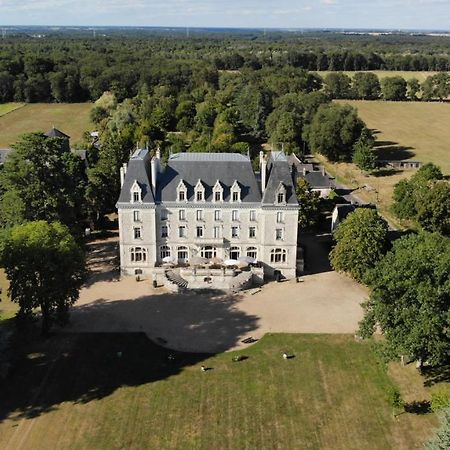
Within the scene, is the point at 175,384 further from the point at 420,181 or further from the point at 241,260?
the point at 420,181

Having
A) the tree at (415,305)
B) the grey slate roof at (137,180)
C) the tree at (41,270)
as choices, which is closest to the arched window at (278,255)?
the grey slate roof at (137,180)


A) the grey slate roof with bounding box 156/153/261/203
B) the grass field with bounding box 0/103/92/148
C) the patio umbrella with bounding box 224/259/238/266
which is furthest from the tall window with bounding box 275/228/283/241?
the grass field with bounding box 0/103/92/148

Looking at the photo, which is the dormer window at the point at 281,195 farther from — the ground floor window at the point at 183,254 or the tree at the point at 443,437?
the tree at the point at 443,437

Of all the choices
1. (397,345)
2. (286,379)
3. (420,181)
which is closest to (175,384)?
(286,379)

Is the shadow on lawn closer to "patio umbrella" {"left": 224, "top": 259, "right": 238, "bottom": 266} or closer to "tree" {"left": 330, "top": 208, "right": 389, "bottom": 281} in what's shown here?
"patio umbrella" {"left": 224, "top": 259, "right": 238, "bottom": 266}

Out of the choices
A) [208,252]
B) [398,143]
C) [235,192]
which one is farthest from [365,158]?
[208,252]
